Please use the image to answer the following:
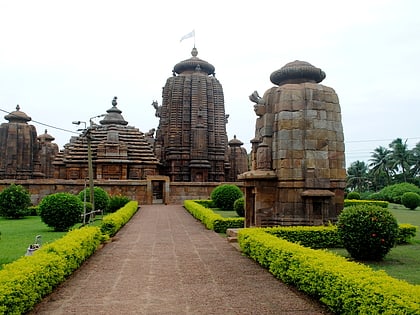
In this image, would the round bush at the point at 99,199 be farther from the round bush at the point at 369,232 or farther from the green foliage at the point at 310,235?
the round bush at the point at 369,232

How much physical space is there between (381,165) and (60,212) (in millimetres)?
47127

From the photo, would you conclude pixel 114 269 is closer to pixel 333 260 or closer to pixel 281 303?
pixel 281 303

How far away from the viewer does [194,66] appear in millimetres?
37656

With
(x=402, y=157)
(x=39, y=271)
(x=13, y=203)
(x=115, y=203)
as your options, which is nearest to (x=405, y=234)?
(x=39, y=271)

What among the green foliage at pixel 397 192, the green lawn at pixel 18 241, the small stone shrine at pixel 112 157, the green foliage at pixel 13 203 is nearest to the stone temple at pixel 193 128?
the small stone shrine at pixel 112 157

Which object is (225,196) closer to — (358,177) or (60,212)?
(60,212)

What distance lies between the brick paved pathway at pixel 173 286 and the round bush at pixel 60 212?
4297 mm

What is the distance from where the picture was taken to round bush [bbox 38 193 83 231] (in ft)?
46.9

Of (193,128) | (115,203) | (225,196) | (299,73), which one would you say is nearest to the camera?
(299,73)

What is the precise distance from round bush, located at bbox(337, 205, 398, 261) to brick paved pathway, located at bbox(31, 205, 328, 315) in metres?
2.07

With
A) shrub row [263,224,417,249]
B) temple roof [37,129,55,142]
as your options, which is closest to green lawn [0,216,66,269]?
shrub row [263,224,417,249]

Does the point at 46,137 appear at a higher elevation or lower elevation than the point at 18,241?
higher

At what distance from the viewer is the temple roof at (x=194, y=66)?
123ft

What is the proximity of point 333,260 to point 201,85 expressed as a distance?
31090 millimetres
